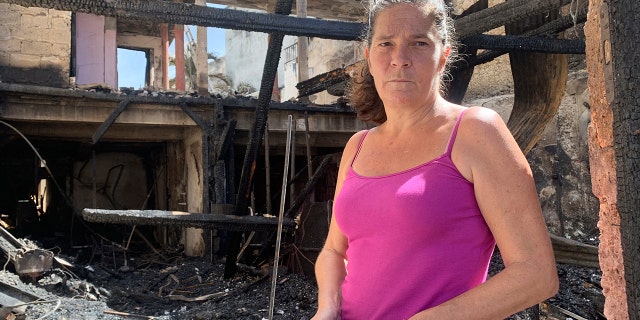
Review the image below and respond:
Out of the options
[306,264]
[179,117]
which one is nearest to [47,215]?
[179,117]

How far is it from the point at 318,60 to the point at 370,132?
17.2 metres

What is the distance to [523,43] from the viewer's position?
3375 mm

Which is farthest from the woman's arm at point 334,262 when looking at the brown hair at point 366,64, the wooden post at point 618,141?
the wooden post at point 618,141

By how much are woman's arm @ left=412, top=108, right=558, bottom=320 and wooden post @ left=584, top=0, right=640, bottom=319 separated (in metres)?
0.39

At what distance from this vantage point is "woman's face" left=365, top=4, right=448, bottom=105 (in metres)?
1.51

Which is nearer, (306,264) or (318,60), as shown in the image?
(306,264)

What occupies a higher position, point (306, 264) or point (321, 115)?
point (321, 115)

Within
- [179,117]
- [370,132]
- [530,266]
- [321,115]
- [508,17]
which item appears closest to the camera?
[530,266]

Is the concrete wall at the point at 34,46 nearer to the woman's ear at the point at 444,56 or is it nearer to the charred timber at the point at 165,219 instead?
the charred timber at the point at 165,219

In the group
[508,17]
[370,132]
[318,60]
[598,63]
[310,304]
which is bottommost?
[310,304]

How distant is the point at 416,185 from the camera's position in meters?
1.33

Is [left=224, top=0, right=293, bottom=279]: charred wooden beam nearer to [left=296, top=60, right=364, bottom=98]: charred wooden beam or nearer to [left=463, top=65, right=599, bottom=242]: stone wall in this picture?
[left=296, top=60, right=364, bottom=98]: charred wooden beam

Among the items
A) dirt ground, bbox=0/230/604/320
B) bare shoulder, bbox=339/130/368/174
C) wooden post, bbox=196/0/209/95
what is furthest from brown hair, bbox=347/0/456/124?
wooden post, bbox=196/0/209/95

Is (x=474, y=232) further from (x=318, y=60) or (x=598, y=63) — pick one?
(x=318, y=60)
